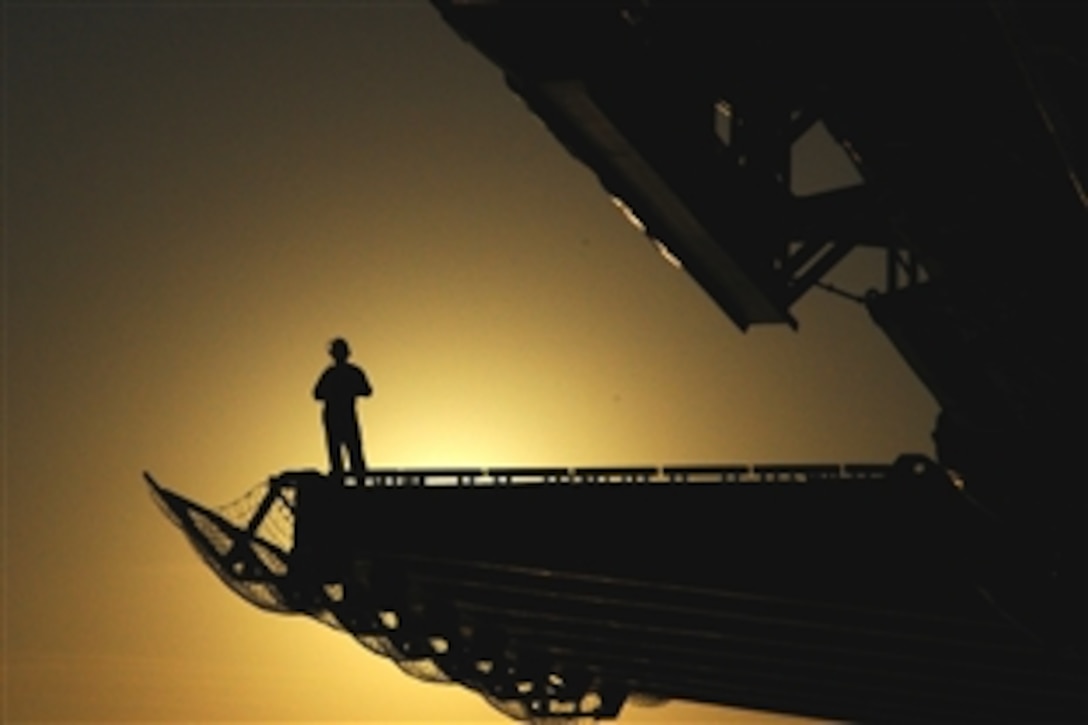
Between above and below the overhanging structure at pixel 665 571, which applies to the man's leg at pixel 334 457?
above

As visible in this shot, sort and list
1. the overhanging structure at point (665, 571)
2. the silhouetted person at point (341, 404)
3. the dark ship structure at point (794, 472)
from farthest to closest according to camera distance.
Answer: the silhouetted person at point (341, 404)
the overhanging structure at point (665, 571)
the dark ship structure at point (794, 472)

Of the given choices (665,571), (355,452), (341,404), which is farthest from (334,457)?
(665,571)

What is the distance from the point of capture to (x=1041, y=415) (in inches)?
735

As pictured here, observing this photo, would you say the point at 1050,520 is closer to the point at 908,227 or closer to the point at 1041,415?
the point at 1041,415

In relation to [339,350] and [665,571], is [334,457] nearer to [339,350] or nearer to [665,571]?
[339,350]

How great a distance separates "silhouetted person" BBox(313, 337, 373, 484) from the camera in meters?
27.9

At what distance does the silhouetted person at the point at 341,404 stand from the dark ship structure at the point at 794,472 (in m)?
0.50

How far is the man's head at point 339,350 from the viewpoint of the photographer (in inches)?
1104

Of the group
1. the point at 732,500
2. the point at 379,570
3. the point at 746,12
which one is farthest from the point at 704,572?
the point at 746,12

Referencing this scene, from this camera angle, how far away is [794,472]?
86.5 feet

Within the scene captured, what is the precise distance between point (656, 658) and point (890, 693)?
3861 millimetres

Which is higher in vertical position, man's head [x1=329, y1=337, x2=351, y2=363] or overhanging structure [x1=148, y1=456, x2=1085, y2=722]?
man's head [x1=329, y1=337, x2=351, y2=363]

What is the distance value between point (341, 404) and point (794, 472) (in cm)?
559

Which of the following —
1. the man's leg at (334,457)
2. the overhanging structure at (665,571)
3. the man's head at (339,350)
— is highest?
the man's head at (339,350)
